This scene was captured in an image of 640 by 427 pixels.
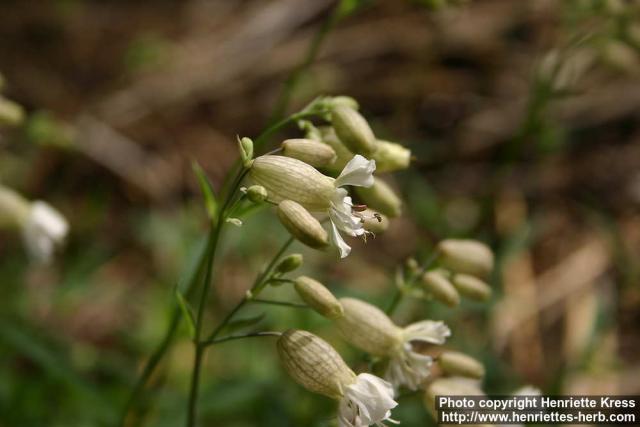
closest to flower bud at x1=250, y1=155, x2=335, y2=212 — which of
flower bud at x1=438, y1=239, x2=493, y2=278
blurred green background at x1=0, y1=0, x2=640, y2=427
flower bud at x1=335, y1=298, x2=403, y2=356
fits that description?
flower bud at x1=335, y1=298, x2=403, y2=356

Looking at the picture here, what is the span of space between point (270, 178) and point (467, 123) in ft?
10.9

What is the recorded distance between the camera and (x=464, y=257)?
2.28 m

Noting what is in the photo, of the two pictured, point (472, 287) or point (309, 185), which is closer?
point (309, 185)

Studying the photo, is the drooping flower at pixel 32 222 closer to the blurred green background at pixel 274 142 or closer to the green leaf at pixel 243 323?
the blurred green background at pixel 274 142

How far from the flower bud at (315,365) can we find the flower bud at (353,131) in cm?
51

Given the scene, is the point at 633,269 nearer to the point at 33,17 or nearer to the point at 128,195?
the point at 128,195

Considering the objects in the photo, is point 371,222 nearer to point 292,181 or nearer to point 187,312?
point 292,181

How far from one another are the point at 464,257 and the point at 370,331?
0.46 m

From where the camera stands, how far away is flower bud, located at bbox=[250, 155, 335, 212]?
5.92ft

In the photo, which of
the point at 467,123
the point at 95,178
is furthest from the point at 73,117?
the point at 467,123

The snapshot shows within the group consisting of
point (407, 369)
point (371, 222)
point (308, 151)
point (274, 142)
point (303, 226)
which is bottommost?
point (407, 369)

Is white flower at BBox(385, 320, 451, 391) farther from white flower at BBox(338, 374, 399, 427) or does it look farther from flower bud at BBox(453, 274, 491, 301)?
flower bud at BBox(453, 274, 491, 301)

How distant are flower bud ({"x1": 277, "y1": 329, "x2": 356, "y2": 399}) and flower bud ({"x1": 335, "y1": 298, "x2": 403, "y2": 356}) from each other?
6.6 inches

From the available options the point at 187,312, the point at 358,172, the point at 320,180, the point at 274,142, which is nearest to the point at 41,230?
the point at 187,312
